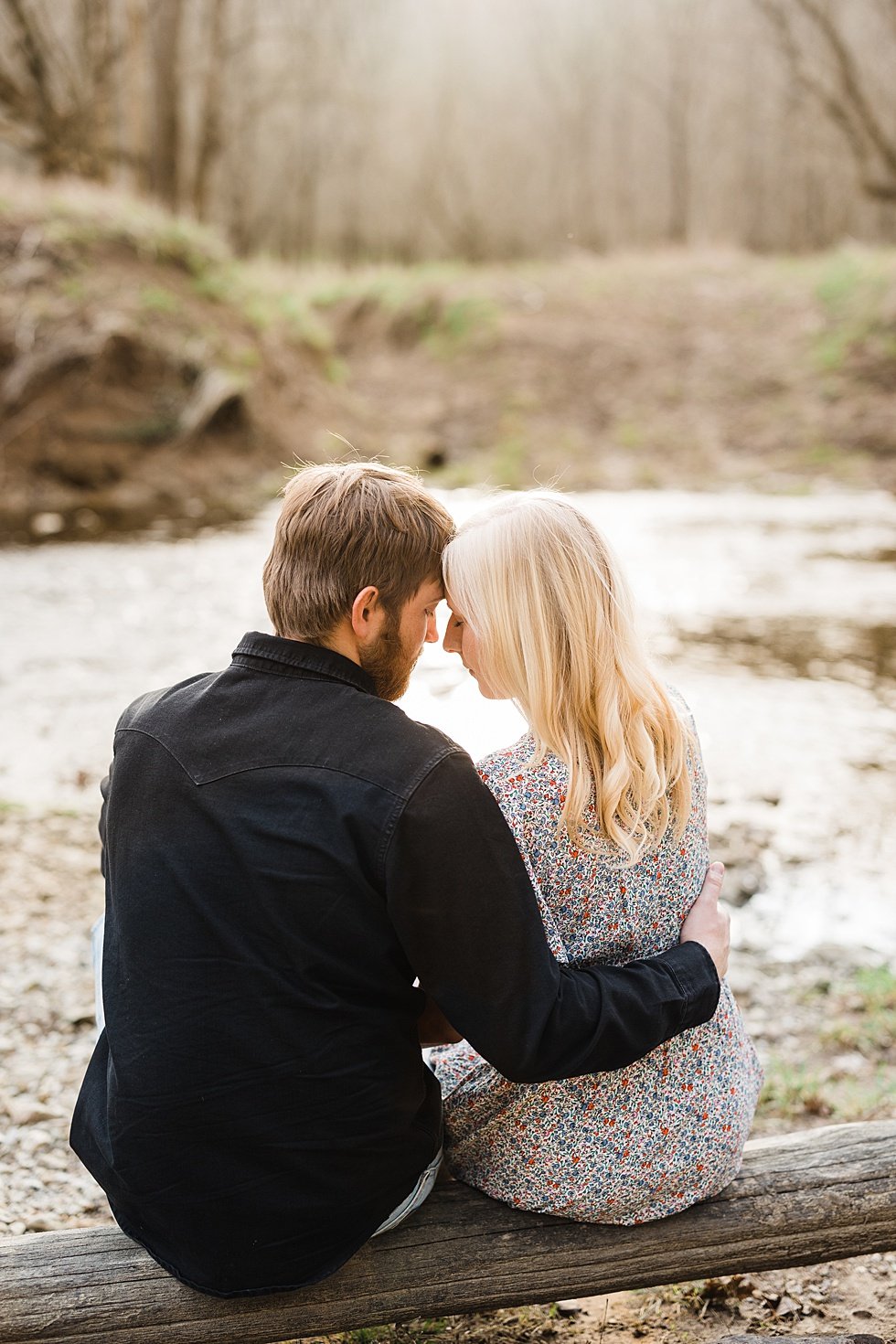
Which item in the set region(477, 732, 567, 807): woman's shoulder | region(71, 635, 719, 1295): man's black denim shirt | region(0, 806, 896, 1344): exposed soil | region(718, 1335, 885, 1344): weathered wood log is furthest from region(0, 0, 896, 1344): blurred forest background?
region(477, 732, 567, 807): woman's shoulder

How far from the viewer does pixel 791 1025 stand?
340cm

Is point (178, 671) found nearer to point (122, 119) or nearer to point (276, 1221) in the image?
point (276, 1221)

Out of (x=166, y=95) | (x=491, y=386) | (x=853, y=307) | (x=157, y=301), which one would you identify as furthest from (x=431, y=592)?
(x=166, y=95)

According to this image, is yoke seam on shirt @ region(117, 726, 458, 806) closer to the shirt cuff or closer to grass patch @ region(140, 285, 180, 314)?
the shirt cuff

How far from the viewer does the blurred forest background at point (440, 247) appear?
41.9ft

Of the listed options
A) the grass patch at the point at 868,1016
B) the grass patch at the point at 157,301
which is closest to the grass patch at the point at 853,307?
the grass patch at the point at 157,301

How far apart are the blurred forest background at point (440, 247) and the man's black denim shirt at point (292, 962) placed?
1016 centimetres

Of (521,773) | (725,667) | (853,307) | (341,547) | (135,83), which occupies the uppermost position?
(135,83)

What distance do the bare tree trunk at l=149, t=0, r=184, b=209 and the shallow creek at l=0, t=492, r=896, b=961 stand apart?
27.9ft

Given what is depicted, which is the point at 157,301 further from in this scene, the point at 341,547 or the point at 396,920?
the point at 396,920

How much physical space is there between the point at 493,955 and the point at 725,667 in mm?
6050

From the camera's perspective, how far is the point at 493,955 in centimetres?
152

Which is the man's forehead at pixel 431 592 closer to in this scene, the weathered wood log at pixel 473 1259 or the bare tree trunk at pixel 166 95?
the weathered wood log at pixel 473 1259

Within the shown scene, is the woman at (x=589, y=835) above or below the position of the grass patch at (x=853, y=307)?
below
